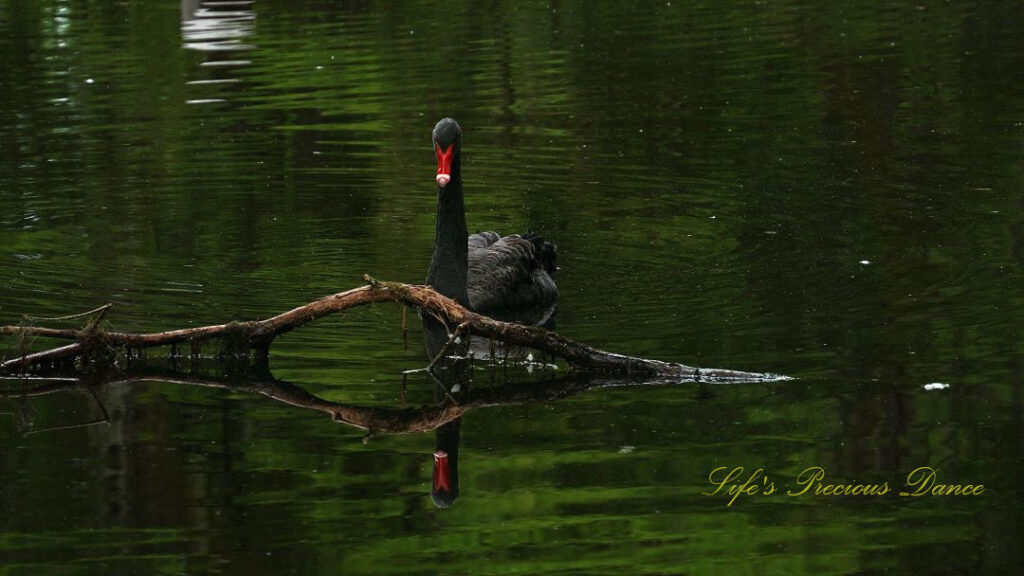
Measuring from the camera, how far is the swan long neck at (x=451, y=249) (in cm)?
917

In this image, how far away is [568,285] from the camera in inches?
400

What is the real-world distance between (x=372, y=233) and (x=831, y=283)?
3442mm

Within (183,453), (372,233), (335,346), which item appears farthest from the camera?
(372,233)

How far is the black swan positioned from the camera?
913 cm

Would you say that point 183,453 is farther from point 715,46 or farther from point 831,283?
point 715,46

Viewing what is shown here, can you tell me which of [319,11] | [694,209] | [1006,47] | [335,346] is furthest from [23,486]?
[319,11]

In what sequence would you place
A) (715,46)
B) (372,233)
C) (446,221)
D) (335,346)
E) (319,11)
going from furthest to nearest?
1. (319,11)
2. (715,46)
3. (372,233)
4. (446,221)
5. (335,346)

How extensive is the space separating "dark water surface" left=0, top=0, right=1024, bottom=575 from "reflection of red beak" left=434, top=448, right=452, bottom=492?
0.08 metres

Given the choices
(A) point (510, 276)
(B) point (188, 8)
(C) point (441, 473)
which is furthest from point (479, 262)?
(B) point (188, 8)

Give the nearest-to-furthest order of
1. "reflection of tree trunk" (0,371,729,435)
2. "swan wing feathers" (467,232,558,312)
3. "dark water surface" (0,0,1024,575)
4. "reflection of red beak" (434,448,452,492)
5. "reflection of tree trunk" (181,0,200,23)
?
1. "dark water surface" (0,0,1024,575)
2. "reflection of red beak" (434,448,452,492)
3. "reflection of tree trunk" (0,371,729,435)
4. "swan wing feathers" (467,232,558,312)
5. "reflection of tree trunk" (181,0,200,23)

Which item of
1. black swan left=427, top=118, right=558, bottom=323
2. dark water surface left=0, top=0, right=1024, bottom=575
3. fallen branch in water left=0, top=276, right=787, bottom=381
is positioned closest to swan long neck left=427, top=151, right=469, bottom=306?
black swan left=427, top=118, right=558, bottom=323

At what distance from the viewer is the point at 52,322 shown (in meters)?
8.92

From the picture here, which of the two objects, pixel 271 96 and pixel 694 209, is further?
pixel 271 96

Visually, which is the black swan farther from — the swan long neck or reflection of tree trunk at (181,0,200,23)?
reflection of tree trunk at (181,0,200,23)
